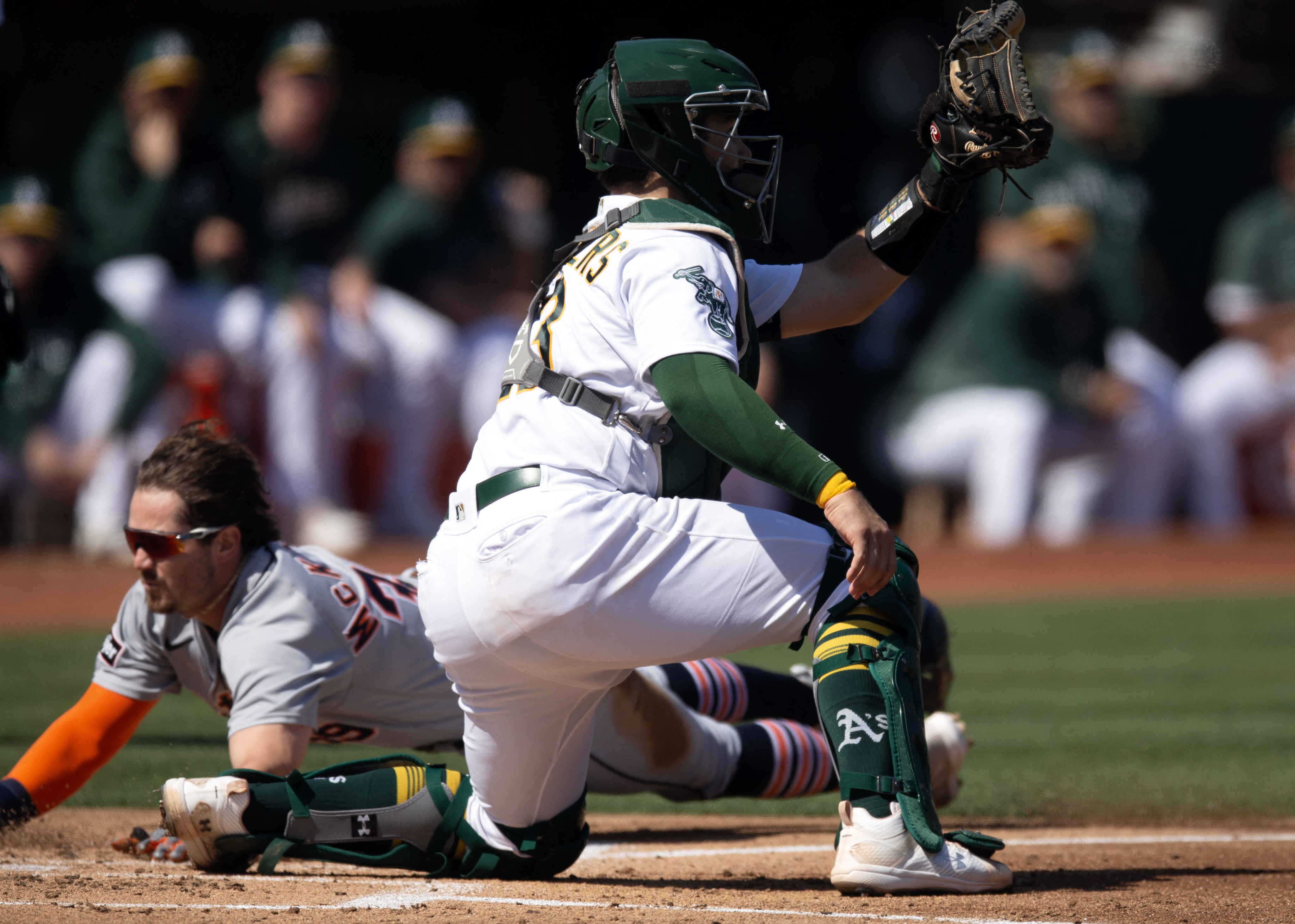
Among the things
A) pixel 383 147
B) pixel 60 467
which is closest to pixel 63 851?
pixel 60 467

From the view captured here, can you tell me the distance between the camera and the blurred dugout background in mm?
11438

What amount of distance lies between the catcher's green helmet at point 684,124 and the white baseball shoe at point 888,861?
4.06 feet

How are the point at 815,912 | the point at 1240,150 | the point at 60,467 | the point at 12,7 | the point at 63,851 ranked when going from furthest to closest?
the point at 1240,150 < the point at 12,7 < the point at 60,467 < the point at 63,851 < the point at 815,912

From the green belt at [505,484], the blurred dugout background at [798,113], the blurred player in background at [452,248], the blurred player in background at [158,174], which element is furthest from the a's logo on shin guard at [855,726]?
the blurred dugout background at [798,113]

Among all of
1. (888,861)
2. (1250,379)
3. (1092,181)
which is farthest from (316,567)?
(1250,379)

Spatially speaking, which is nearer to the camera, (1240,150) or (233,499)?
(233,499)

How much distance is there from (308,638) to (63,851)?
0.81 m

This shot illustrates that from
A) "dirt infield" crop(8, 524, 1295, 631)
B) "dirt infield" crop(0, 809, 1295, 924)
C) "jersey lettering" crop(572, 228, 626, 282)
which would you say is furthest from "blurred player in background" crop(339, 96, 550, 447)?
"jersey lettering" crop(572, 228, 626, 282)

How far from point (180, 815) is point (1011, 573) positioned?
8.13 metres

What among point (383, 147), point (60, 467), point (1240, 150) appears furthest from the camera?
point (1240, 150)

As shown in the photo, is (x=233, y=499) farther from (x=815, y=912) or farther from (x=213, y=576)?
(x=815, y=912)

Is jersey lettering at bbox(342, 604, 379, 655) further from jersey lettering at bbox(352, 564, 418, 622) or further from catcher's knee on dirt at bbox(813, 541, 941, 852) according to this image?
catcher's knee on dirt at bbox(813, 541, 941, 852)

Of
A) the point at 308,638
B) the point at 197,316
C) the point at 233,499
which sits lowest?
the point at 308,638

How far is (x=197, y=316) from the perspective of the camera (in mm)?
10242
